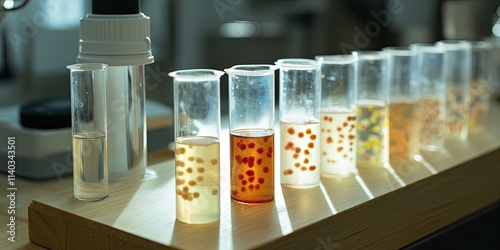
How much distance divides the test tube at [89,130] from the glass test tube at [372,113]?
0.40 meters

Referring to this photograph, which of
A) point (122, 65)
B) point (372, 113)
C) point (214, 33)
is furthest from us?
point (214, 33)

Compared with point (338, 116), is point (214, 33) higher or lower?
higher

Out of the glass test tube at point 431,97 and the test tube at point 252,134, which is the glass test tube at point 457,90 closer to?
the glass test tube at point 431,97

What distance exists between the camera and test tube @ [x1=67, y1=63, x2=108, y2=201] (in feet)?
2.88

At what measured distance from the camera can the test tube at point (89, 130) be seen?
0.88 m

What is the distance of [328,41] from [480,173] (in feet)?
7.36

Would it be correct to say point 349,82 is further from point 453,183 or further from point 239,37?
point 239,37

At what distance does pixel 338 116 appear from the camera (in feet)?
3.35

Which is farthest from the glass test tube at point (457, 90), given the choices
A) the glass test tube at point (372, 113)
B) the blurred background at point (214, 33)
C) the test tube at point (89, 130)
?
the blurred background at point (214, 33)

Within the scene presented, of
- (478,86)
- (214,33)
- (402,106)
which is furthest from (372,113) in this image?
(214,33)

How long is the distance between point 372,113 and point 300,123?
18cm

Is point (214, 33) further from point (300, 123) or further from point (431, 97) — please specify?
point (300, 123)

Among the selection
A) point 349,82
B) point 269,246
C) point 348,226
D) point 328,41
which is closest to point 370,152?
point 349,82

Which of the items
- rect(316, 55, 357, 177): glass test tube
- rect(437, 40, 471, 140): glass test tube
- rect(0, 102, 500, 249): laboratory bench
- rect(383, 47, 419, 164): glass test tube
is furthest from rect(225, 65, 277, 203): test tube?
rect(437, 40, 471, 140): glass test tube
